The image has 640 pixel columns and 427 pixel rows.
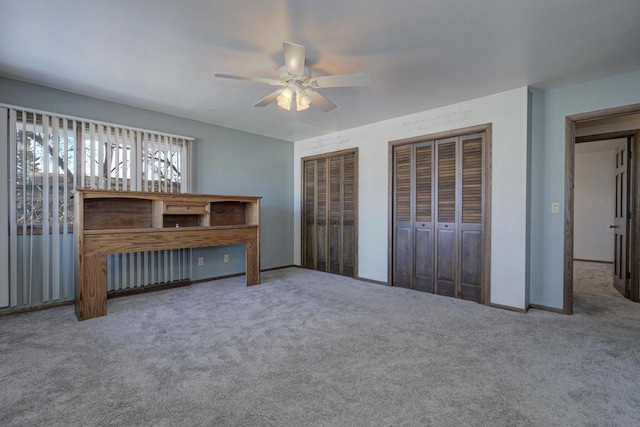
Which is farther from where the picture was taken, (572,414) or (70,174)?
(70,174)

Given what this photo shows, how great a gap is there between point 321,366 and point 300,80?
7.14 feet

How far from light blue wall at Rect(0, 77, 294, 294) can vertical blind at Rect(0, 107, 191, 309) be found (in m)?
0.18

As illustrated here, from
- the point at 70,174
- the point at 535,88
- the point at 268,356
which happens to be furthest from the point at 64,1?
the point at 535,88

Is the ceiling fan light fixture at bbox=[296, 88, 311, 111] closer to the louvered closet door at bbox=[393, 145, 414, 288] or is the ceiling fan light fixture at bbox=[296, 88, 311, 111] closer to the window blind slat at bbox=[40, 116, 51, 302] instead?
the louvered closet door at bbox=[393, 145, 414, 288]

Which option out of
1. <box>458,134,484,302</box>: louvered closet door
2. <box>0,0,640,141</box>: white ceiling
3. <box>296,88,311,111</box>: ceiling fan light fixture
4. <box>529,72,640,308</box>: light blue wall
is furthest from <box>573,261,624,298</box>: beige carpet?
<box>296,88,311,111</box>: ceiling fan light fixture

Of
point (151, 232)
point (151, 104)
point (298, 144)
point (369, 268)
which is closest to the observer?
point (151, 232)

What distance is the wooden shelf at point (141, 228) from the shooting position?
294 centimetres

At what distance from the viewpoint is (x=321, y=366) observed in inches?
80.8

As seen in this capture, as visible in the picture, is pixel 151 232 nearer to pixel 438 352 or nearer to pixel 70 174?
pixel 70 174

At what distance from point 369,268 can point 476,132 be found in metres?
2.29

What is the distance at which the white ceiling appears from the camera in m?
1.98

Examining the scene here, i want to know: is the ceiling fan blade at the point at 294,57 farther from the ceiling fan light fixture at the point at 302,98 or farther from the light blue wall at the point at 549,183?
the light blue wall at the point at 549,183

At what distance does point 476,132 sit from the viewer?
3.54 metres

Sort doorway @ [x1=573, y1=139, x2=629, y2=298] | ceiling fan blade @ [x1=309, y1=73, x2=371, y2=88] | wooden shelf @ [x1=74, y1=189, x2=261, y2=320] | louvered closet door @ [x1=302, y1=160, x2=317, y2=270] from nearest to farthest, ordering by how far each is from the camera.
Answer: ceiling fan blade @ [x1=309, y1=73, x2=371, y2=88] < wooden shelf @ [x1=74, y1=189, x2=261, y2=320] < louvered closet door @ [x1=302, y1=160, x2=317, y2=270] < doorway @ [x1=573, y1=139, x2=629, y2=298]
